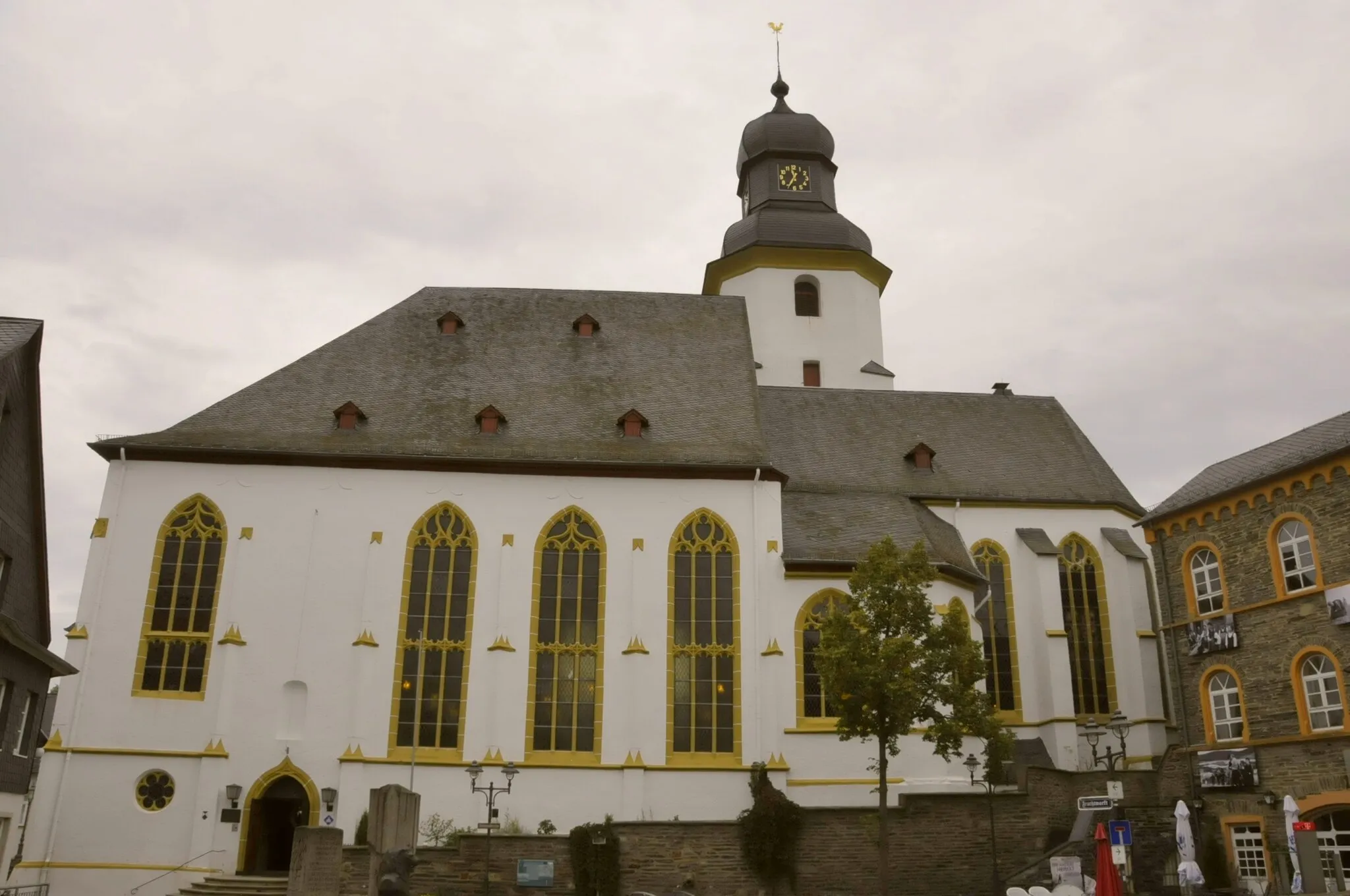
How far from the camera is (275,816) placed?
24062 mm

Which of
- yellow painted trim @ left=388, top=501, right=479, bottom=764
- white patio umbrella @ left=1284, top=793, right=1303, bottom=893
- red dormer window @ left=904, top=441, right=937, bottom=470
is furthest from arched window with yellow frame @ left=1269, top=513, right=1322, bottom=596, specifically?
yellow painted trim @ left=388, top=501, right=479, bottom=764

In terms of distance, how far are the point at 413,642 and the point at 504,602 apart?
2.21 meters

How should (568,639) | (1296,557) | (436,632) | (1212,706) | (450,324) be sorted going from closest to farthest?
(1296,557), (1212,706), (436,632), (568,639), (450,324)

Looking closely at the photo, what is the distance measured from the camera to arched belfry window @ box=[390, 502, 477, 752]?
80.2ft

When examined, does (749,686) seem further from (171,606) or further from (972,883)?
(171,606)

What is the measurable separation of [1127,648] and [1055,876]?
1160cm

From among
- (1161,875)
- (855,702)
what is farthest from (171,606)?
(1161,875)

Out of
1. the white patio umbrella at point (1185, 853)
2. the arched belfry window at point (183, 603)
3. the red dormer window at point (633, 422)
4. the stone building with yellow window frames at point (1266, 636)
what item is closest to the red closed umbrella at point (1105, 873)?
the white patio umbrella at point (1185, 853)

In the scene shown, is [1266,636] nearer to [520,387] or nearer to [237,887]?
[520,387]

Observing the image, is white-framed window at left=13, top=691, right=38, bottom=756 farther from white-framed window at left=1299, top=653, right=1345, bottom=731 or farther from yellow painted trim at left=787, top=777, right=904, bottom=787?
white-framed window at left=1299, top=653, right=1345, bottom=731

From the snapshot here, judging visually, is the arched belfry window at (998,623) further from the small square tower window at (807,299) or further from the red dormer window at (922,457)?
the small square tower window at (807,299)

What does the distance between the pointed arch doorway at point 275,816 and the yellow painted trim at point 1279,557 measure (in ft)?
64.9

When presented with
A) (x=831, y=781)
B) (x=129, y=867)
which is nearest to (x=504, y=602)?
(x=831, y=781)

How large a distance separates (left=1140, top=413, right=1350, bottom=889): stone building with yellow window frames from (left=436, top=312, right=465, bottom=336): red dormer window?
18.7m
